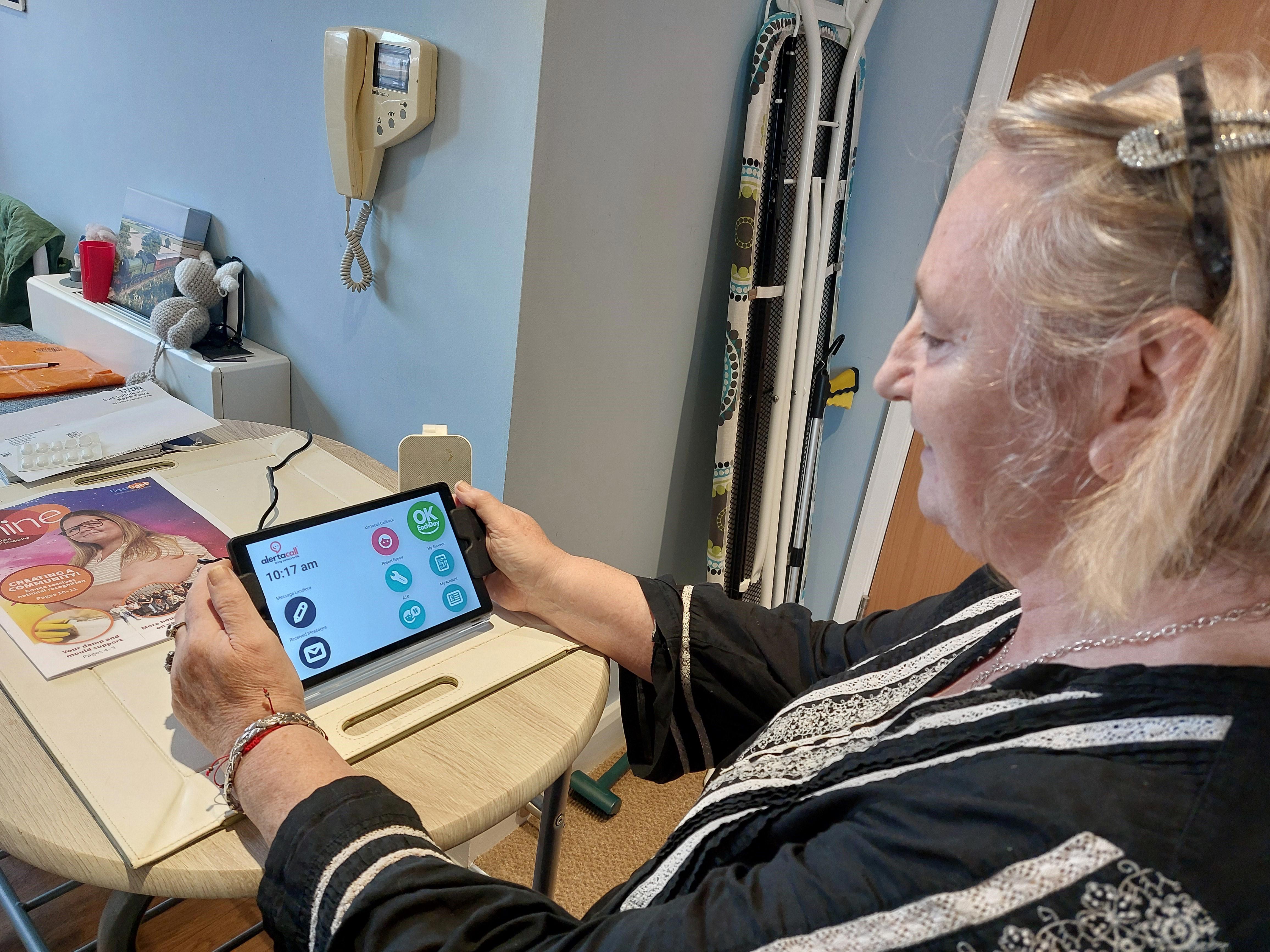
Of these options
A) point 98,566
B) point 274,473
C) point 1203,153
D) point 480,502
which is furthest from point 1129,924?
point 274,473

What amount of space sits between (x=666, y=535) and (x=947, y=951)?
4.65ft

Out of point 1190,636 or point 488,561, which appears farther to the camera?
point 488,561

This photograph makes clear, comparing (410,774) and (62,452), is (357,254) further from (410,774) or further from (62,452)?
(410,774)

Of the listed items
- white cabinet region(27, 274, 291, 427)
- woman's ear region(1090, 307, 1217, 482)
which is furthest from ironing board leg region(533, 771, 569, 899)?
white cabinet region(27, 274, 291, 427)

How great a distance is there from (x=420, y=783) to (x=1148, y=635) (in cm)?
59

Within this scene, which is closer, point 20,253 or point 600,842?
point 600,842

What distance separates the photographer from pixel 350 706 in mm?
803

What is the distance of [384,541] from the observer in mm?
877

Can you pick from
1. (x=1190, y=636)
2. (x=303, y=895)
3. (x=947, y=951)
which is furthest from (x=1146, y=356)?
(x=303, y=895)

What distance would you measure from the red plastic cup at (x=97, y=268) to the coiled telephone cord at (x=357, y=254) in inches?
39.2

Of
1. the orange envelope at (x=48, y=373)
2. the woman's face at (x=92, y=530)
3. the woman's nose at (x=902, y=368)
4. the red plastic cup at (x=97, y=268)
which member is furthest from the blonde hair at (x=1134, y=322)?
the red plastic cup at (x=97, y=268)

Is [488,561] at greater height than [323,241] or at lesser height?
lesser

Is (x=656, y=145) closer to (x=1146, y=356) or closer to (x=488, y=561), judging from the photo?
(x=488, y=561)

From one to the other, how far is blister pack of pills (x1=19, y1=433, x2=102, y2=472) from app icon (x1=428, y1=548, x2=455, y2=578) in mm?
560
